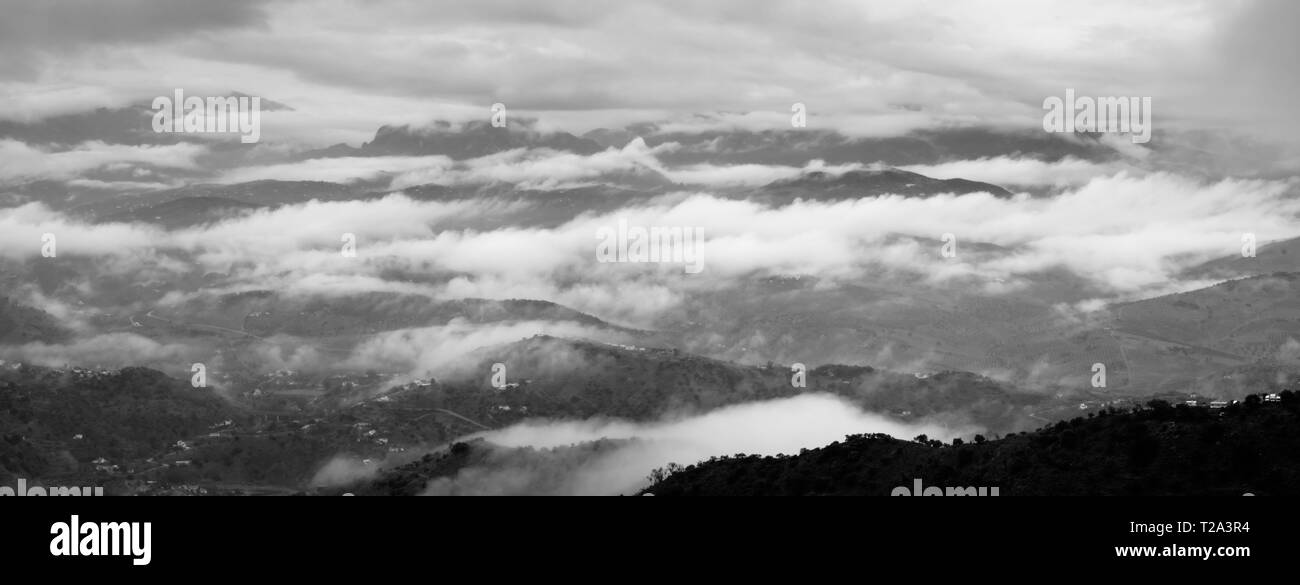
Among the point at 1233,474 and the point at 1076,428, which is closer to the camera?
the point at 1233,474

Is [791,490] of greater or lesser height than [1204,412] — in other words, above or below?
below
